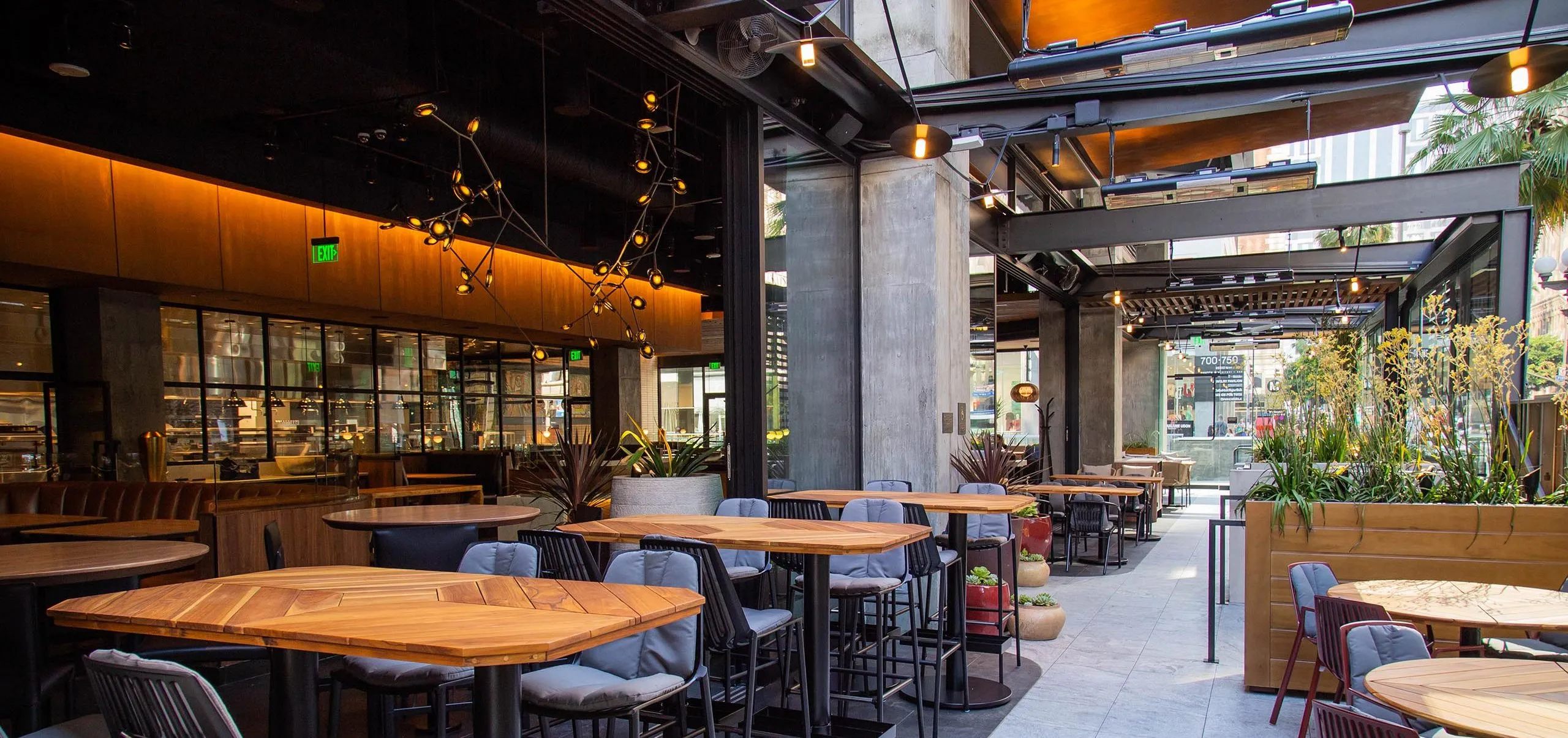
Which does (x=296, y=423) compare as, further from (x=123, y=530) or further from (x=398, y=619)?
(x=398, y=619)

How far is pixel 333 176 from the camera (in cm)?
929

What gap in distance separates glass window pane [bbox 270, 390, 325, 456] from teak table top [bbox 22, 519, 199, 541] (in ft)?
20.8

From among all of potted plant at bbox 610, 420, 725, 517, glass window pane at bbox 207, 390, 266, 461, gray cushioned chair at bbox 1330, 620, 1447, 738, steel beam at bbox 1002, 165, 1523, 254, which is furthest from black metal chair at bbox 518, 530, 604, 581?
glass window pane at bbox 207, 390, 266, 461

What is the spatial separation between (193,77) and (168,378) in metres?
5.11

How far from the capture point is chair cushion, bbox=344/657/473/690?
2.86 meters

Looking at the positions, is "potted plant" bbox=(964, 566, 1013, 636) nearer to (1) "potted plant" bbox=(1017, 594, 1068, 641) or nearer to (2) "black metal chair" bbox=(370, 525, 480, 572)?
(1) "potted plant" bbox=(1017, 594, 1068, 641)

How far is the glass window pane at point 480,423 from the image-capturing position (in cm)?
1477

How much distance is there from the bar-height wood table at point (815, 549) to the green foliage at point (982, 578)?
199 cm

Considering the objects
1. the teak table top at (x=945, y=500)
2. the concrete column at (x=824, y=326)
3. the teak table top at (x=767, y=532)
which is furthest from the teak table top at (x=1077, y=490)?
the teak table top at (x=767, y=532)

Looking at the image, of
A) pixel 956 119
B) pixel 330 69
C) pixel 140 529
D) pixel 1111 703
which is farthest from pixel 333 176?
pixel 1111 703

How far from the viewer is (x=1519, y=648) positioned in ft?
12.4

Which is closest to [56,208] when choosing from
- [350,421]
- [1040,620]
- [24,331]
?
[24,331]

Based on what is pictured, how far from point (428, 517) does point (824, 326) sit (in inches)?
134

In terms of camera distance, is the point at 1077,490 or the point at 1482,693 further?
the point at 1077,490
